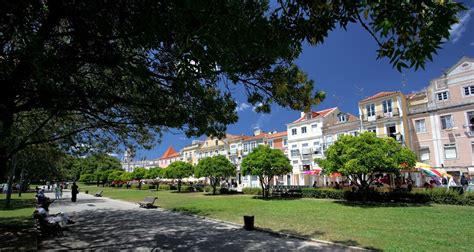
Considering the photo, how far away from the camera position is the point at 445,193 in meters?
19.5

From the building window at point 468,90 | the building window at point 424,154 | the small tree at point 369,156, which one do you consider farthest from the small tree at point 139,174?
the building window at point 468,90

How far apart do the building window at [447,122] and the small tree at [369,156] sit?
17.1 meters

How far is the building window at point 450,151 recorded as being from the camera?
32.9 metres

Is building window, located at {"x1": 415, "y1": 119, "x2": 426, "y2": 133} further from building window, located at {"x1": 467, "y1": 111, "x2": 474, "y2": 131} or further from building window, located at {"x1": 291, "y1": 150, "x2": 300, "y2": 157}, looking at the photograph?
building window, located at {"x1": 291, "y1": 150, "x2": 300, "y2": 157}

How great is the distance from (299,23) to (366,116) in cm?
4039

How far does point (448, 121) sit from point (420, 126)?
2937mm

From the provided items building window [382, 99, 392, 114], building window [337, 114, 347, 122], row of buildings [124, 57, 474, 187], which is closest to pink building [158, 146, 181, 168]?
row of buildings [124, 57, 474, 187]

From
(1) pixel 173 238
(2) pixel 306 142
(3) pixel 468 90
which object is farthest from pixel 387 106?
(1) pixel 173 238

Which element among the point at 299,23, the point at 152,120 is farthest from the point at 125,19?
the point at 152,120

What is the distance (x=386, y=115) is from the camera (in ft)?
127

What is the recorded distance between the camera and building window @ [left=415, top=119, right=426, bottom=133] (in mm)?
35681

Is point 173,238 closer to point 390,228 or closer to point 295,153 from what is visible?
point 390,228

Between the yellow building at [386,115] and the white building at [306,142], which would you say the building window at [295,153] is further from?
the yellow building at [386,115]

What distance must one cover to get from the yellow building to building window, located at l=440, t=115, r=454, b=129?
3.82 m
